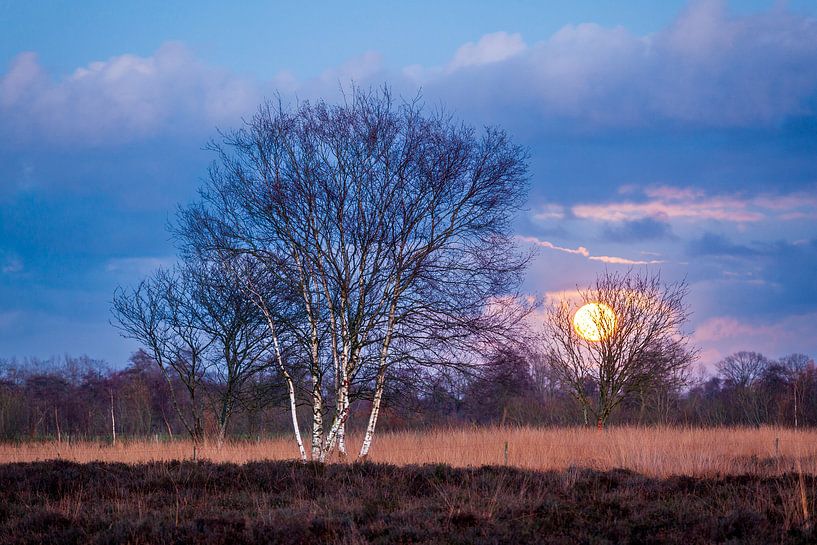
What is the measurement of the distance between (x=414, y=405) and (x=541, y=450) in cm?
372

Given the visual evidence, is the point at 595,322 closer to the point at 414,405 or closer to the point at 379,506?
the point at 414,405

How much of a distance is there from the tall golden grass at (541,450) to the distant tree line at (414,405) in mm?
901

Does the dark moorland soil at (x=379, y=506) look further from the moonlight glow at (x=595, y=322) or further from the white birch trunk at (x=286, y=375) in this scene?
the moonlight glow at (x=595, y=322)

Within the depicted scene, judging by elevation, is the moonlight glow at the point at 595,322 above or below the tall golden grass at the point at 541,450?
above

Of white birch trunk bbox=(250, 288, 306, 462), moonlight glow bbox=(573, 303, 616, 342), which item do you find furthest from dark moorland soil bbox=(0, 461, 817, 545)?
moonlight glow bbox=(573, 303, 616, 342)

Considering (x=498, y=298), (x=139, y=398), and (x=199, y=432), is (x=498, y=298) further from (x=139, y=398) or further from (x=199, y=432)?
(x=139, y=398)

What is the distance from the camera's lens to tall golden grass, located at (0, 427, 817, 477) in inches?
598

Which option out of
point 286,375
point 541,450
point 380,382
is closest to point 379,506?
point 380,382

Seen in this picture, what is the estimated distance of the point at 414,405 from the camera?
15.9 metres

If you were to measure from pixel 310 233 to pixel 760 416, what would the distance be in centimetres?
2587

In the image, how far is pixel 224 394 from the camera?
70.5ft

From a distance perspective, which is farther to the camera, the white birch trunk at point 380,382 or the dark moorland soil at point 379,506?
the white birch trunk at point 380,382

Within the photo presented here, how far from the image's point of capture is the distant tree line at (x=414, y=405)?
15.9 metres

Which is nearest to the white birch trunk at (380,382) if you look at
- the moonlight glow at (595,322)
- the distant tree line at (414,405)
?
the distant tree line at (414,405)
